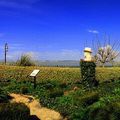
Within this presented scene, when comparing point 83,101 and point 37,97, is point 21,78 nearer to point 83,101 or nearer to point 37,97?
point 37,97

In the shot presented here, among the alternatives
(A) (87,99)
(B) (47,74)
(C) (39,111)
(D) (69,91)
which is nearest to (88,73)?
(D) (69,91)

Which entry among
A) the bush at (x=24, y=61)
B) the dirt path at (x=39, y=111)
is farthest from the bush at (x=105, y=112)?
the bush at (x=24, y=61)

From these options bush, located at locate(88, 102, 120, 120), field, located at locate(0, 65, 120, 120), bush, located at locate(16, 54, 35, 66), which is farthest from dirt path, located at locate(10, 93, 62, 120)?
bush, located at locate(16, 54, 35, 66)

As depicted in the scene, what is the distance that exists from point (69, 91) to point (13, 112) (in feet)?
31.1

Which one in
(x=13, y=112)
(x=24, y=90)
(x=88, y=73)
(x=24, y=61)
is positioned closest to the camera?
(x=13, y=112)

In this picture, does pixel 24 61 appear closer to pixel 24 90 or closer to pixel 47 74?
pixel 47 74

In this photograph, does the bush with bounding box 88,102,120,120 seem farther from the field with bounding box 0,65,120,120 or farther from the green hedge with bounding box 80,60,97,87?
the green hedge with bounding box 80,60,97,87

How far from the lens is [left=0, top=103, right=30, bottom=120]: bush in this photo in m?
14.6

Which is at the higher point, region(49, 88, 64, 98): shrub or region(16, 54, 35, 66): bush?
region(16, 54, 35, 66): bush

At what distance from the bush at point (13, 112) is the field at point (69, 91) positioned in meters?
2.28

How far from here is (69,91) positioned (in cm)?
2392

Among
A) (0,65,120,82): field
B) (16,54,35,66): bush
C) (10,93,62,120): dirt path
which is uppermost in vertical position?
(16,54,35,66): bush

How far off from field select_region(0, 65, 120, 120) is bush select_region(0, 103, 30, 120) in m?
2.28

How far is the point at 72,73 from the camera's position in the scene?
30375mm
